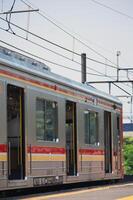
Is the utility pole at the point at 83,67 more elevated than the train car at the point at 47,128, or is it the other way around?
the utility pole at the point at 83,67

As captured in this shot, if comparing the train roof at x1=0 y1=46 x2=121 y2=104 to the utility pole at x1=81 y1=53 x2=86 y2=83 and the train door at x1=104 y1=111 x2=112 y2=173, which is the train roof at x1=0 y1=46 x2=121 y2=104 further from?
the utility pole at x1=81 y1=53 x2=86 y2=83

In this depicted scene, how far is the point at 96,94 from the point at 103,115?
0.83m

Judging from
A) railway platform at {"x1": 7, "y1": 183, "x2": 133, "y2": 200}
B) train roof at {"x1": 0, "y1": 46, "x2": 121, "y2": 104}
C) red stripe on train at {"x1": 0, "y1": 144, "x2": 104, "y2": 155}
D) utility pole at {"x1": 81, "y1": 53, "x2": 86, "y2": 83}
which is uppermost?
utility pole at {"x1": 81, "y1": 53, "x2": 86, "y2": 83}

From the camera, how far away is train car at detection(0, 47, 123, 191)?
1547cm

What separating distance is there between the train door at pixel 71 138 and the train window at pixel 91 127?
0.97 m

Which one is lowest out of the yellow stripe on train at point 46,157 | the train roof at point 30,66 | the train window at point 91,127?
the yellow stripe on train at point 46,157

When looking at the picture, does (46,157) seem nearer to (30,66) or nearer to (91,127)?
(30,66)

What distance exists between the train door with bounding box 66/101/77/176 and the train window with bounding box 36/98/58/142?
1.58m

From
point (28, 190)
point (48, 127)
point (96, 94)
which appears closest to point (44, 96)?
point (48, 127)

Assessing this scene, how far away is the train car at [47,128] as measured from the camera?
15.5m

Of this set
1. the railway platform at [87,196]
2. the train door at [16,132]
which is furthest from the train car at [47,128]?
the railway platform at [87,196]

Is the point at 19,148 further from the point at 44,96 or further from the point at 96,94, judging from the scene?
the point at 96,94

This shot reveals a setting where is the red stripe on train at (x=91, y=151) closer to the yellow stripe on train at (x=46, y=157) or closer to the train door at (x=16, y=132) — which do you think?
the yellow stripe on train at (x=46, y=157)

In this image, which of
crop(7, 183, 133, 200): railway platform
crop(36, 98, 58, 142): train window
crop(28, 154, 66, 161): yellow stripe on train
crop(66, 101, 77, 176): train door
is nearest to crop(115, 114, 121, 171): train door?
crop(66, 101, 77, 176): train door
